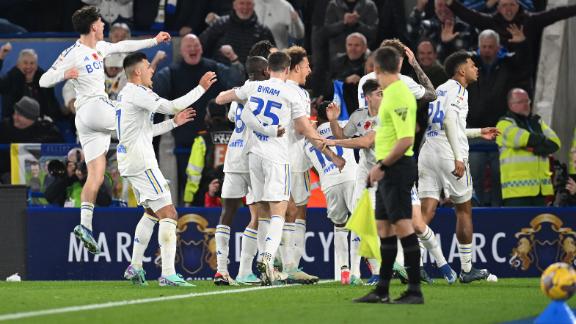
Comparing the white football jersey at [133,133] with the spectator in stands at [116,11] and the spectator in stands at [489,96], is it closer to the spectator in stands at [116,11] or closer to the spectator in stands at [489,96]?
the spectator in stands at [489,96]

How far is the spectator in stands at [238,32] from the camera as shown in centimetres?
1858

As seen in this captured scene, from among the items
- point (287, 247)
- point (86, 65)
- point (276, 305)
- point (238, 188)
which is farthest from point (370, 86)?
point (86, 65)

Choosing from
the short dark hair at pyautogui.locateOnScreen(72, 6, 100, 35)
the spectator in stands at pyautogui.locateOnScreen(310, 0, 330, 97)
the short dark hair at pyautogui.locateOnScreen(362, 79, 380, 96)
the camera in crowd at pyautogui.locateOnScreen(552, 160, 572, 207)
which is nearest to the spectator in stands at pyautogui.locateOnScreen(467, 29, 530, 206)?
the camera in crowd at pyautogui.locateOnScreen(552, 160, 572, 207)

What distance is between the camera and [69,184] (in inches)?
677

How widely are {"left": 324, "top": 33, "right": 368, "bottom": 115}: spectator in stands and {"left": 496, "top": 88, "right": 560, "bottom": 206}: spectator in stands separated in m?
2.28

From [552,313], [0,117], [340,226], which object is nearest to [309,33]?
[0,117]

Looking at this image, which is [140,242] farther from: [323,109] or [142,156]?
[323,109]

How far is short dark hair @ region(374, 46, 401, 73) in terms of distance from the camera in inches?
411

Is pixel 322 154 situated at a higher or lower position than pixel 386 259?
higher

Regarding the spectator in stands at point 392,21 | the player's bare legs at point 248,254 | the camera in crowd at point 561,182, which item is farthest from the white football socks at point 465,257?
the spectator in stands at point 392,21

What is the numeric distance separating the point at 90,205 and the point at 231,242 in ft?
9.94

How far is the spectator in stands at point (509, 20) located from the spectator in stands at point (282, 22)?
2.30m

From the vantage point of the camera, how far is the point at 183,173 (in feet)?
59.4

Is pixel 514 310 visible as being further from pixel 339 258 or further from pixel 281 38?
pixel 281 38
